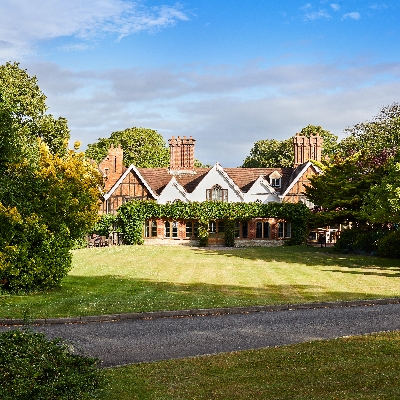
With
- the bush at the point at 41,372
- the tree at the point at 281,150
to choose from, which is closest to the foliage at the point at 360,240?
the bush at the point at 41,372

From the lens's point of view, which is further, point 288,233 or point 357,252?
point 288,233

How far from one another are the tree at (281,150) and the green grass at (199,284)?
178 feet

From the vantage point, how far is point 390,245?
35125 mm

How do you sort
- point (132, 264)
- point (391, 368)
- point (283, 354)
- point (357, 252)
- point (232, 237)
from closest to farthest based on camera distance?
point (391, 368)
point (283, 354)
point (132, 264)
point (357, 252)
point (232, 237)

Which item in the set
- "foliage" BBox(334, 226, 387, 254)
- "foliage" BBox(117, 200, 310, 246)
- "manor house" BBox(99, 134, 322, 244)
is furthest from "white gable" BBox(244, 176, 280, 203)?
"foliage" BBox(334, 226, 387, 254)

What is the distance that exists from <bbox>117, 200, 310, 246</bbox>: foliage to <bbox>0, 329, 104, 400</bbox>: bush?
41954mm

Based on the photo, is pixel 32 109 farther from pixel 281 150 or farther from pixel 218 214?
pixel 281 150

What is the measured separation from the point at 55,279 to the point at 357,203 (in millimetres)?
28848

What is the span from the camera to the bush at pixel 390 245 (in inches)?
1362

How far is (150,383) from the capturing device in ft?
28.0

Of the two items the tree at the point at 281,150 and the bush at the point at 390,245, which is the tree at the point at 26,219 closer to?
the bush at the point at 390,245

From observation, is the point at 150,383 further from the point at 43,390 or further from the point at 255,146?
the point at 255,146

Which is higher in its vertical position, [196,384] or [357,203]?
[357,203]

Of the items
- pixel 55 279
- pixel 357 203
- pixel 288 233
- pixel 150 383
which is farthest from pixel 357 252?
pixel 150 383
